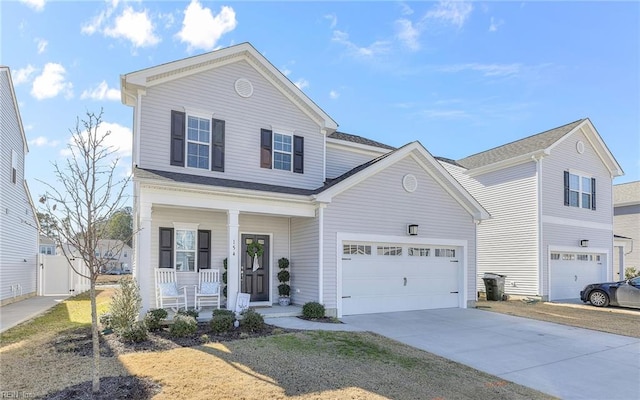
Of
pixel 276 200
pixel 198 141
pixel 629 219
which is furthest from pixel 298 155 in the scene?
pixel 629 219

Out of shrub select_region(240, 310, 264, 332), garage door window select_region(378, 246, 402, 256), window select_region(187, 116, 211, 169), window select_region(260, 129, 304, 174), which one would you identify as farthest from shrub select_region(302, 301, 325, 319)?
window select_region(187, 116, 211, 169)

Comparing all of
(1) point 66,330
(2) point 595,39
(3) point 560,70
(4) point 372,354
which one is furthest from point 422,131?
(1) point 66,330

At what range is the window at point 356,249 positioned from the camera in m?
11.6

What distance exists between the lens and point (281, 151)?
12484 mm

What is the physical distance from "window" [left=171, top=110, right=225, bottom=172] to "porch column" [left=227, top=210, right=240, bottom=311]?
1.91 meters

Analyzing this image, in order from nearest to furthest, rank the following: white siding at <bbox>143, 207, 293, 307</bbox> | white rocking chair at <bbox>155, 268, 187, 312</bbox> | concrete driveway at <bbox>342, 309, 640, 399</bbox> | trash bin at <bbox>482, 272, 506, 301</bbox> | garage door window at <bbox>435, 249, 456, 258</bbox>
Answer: concrete driveway at <bbox>342, 309, 640, 399</bbox> < white rocking chair at <bbox>155, 268, 187, 312</bbox> < white siding at <bbox>143, 207, 293, 307</bbox> < garage door window at <bbox>435, 249, 456, 258</bbox> < trash bin at <bbox>482, 272, 506, 301</bbox>

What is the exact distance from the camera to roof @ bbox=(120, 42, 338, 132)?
10500 millimetres

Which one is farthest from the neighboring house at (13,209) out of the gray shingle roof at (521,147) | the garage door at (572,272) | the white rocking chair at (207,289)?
the garage door at (572,272)

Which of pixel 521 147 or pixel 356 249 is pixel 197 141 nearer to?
pixel 356 249

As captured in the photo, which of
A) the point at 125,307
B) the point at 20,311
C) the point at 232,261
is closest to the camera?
the point at 125,307

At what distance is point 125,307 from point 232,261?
2.78 metres

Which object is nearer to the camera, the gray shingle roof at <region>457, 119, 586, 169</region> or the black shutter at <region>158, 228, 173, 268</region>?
the black shutter at <region>158, 228, 173, 268</region>

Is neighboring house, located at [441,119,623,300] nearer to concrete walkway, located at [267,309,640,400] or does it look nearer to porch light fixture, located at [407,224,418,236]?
concrete walkway, located at [267,309,640,400]

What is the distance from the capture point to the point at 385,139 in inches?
655
